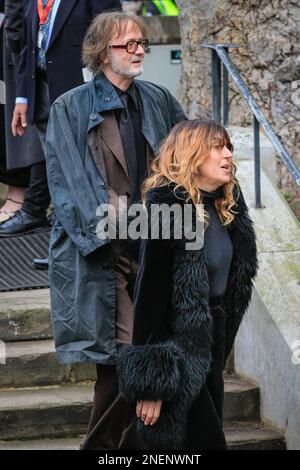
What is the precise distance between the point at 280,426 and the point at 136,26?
2044mm

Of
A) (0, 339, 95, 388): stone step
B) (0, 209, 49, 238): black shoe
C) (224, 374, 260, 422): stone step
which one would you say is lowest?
(224, 374, 260, 422): stone step

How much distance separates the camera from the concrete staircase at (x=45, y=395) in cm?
586

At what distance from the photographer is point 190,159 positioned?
4668 millimetres

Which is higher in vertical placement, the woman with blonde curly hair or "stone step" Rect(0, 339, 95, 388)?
the woman with blonde curly hair

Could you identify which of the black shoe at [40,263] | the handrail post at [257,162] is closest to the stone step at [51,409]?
the handrail post at [257,162]

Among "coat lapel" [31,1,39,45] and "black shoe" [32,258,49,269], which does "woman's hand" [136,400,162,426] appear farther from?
"coat lapel" [31,1,39,45]

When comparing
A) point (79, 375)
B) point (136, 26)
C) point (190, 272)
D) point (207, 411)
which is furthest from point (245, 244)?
point (79, 375)

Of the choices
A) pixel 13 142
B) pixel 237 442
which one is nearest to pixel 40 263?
pixel 13 142

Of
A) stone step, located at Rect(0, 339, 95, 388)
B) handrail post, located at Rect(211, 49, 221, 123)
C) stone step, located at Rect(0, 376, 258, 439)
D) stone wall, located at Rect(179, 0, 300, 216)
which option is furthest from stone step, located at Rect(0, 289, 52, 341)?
stone wall, located at Rect(179, 0, 300, 216)

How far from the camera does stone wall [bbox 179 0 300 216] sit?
25.3 ft

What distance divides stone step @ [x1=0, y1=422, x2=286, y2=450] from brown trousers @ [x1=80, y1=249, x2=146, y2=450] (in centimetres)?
50

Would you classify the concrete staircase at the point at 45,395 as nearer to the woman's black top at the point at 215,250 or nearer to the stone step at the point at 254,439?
the stone step at the point at 254,439

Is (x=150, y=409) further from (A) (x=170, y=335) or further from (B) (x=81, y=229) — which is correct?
(B) (x=81, y=229)

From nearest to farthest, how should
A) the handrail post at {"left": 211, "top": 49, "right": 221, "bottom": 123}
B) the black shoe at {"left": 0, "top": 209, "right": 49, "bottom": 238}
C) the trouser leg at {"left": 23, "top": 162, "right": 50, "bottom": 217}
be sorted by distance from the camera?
the handrail post at {"left": 211, "top": 49, "right": 221, "bottom": 123}
the trouser leg at {"left": 23, "top": 162, "right": 50, "bottom": 217}
the black shoe at {"left": 0, "top": 209, "right": 49, "bottom": 238}
